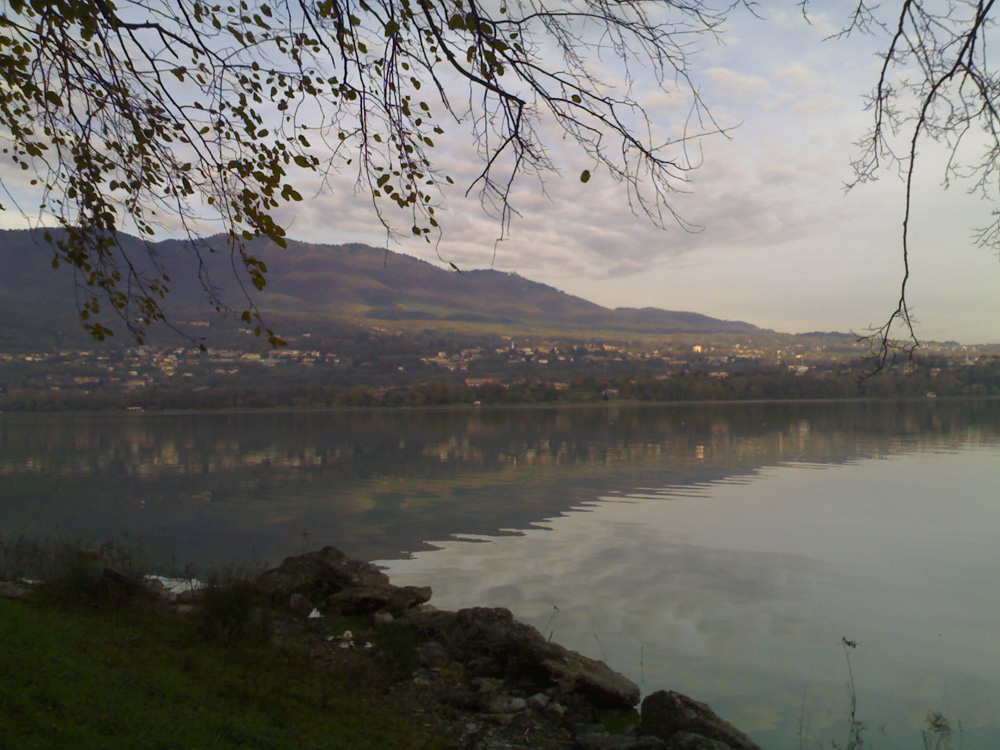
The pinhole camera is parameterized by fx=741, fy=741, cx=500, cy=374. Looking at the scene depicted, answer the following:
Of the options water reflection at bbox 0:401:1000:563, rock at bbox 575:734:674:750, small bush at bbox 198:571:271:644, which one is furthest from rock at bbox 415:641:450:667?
water reflection at bbox 0:401:1000:563

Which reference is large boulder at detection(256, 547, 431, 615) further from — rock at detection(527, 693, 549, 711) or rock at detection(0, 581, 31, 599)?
rock at detection(527, 693, 549, 711)

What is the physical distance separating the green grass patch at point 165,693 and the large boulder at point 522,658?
1341mm

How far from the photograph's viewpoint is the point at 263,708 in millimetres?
5023

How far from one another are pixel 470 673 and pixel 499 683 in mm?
408

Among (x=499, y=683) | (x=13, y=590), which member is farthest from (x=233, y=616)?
(x=13, y=590)

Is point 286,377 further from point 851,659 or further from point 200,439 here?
point 851,659

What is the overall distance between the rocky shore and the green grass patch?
1.14 feet

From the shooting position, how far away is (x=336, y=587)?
923 centimetres

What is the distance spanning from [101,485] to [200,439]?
21270 mm

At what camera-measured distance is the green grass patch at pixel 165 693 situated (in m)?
4.23

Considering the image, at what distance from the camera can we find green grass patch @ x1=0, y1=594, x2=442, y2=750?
423 cm

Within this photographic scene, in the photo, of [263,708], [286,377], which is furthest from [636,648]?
[286,377]

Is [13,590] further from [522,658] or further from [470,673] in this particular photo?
[522,658]

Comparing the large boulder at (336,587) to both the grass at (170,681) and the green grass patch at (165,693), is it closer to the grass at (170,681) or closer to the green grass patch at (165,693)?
the grass at (170,681)
